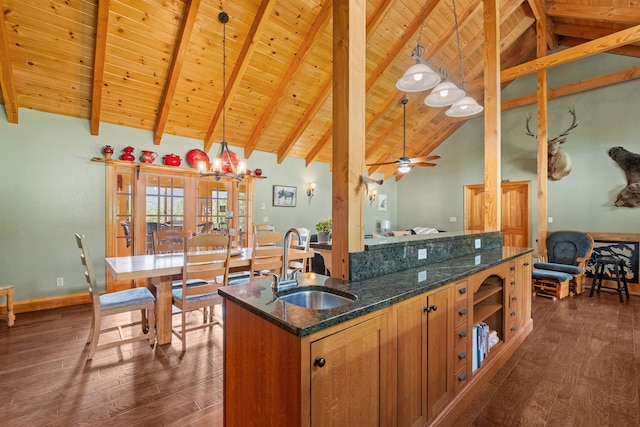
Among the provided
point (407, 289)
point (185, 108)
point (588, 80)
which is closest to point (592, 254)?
point (588, 80)

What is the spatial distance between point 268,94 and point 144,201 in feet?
8.58

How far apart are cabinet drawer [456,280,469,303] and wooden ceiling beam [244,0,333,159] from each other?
3.62 meters

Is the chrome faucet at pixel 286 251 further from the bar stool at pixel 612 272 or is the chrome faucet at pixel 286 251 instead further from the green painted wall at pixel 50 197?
the bar stool at pixel 612 272

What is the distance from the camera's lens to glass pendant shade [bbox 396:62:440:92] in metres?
2.40

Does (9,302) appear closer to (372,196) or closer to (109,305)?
(109,305)

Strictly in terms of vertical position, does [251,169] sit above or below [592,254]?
above

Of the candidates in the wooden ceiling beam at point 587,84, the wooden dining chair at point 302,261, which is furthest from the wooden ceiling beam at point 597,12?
→ the wooden dining chair at point 302,261

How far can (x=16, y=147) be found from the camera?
3.61 m

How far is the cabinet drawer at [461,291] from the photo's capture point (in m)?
1.78

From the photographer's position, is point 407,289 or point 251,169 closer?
point 407,289

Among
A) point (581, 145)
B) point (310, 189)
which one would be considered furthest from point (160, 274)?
point (581, 145)

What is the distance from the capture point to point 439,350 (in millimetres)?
1636

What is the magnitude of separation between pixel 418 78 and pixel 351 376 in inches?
94.5

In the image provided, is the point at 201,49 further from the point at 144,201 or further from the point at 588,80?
the point at 588,80
